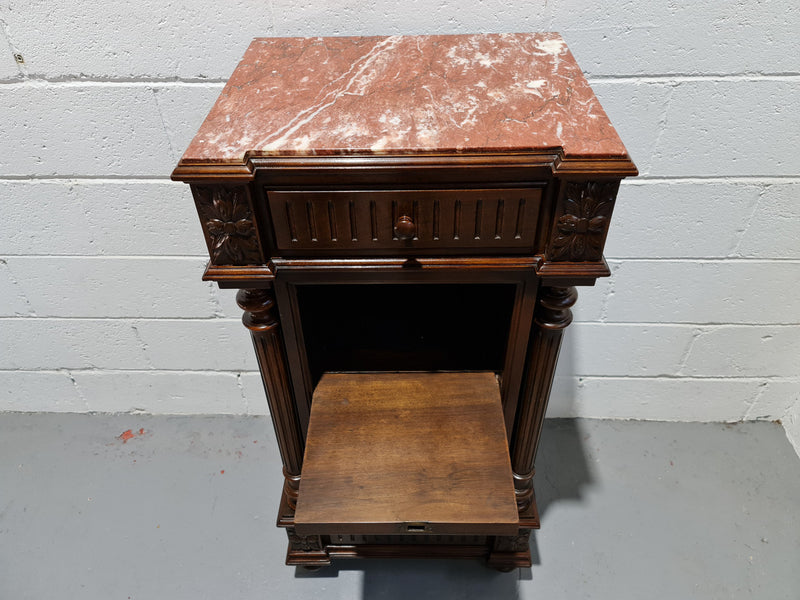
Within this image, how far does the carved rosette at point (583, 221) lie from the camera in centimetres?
68

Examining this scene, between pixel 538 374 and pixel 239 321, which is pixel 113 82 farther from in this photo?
pixel 538 374

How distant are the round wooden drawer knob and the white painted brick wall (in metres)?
0.51

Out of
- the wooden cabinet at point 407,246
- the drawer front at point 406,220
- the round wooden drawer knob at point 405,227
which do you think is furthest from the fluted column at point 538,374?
the round wooden drawer knob at point 405,227

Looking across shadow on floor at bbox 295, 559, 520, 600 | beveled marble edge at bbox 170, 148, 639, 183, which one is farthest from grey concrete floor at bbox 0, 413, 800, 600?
beveled marble edge at bbox 170, 148, 639, 183

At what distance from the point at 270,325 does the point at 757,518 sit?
1334 mm

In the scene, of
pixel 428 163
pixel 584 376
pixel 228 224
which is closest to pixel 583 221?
pixel 428 163

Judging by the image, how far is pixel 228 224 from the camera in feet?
2.34

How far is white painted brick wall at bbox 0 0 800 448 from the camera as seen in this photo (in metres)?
1.01

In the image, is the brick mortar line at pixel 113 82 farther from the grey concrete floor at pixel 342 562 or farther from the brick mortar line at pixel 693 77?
the grey concrete floor at pixel 342 562

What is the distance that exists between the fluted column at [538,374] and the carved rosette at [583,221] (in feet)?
0.29

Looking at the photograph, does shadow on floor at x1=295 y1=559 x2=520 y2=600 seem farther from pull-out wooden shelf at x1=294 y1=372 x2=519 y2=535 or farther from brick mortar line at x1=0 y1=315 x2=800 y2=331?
brick mortar line at x1=0 y1=315 x2=800 y2=331

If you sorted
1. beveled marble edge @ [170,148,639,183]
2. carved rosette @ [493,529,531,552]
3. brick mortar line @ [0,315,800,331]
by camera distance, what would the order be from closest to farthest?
beveled marble edge @ [170,148,639,183], carved rosette @ [493,529,531,552], brick mortar line @ [0,315,800,331]

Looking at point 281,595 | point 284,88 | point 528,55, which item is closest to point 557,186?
point 528,55

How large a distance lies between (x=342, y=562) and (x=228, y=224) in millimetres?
950
